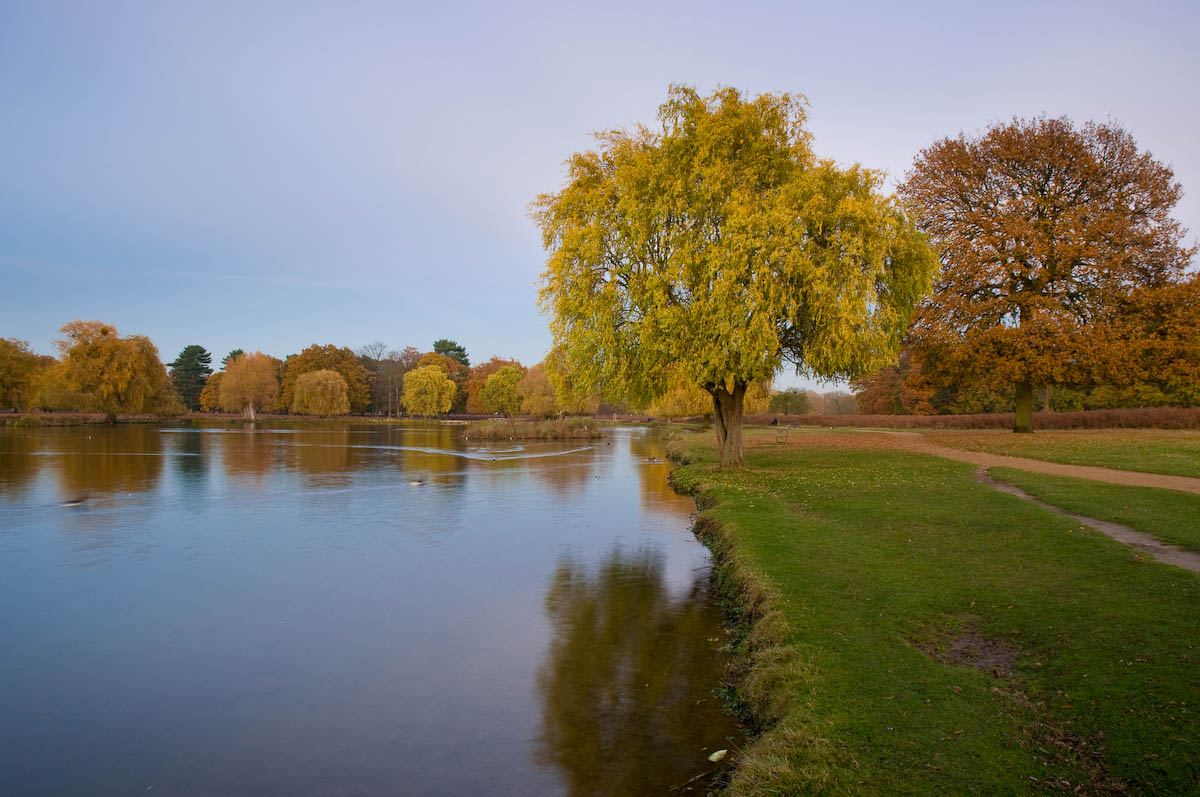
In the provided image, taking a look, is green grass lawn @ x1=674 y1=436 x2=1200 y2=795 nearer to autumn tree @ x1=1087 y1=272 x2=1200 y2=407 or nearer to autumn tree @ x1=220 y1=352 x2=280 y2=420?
autumn tree @ x1=1087 y1=272 x2=1200 y2=407

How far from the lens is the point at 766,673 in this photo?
22.3 feet

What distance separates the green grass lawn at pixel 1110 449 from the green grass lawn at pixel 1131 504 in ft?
12.9

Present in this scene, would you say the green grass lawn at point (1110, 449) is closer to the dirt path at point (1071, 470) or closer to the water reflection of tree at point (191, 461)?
the dirt path at point (1071, 470)

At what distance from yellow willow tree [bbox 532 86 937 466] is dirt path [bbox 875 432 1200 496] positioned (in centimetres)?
570

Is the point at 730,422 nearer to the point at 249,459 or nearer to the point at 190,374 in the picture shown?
the point at 249,459

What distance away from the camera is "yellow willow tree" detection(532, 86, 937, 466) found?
58.9ft

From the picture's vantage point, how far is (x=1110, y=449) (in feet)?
76.9

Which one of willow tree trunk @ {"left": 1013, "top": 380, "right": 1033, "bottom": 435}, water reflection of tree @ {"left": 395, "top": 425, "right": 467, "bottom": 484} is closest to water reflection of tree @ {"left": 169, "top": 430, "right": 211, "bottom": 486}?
water reflection of tree @ {"left": 395, "top": 425, "right": 467, "bottom": 484}

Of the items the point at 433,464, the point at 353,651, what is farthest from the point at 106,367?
the point at 353,651

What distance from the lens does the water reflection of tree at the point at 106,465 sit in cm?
2333

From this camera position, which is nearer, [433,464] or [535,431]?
[433,464]

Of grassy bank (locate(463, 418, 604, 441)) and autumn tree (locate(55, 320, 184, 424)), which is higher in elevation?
autumn tree (locate(55, 320, 184, 424))

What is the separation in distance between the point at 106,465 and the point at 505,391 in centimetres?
6278

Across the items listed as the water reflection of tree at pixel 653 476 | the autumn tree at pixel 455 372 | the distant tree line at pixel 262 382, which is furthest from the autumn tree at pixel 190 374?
the water reflection of tree at pixel 653 476
